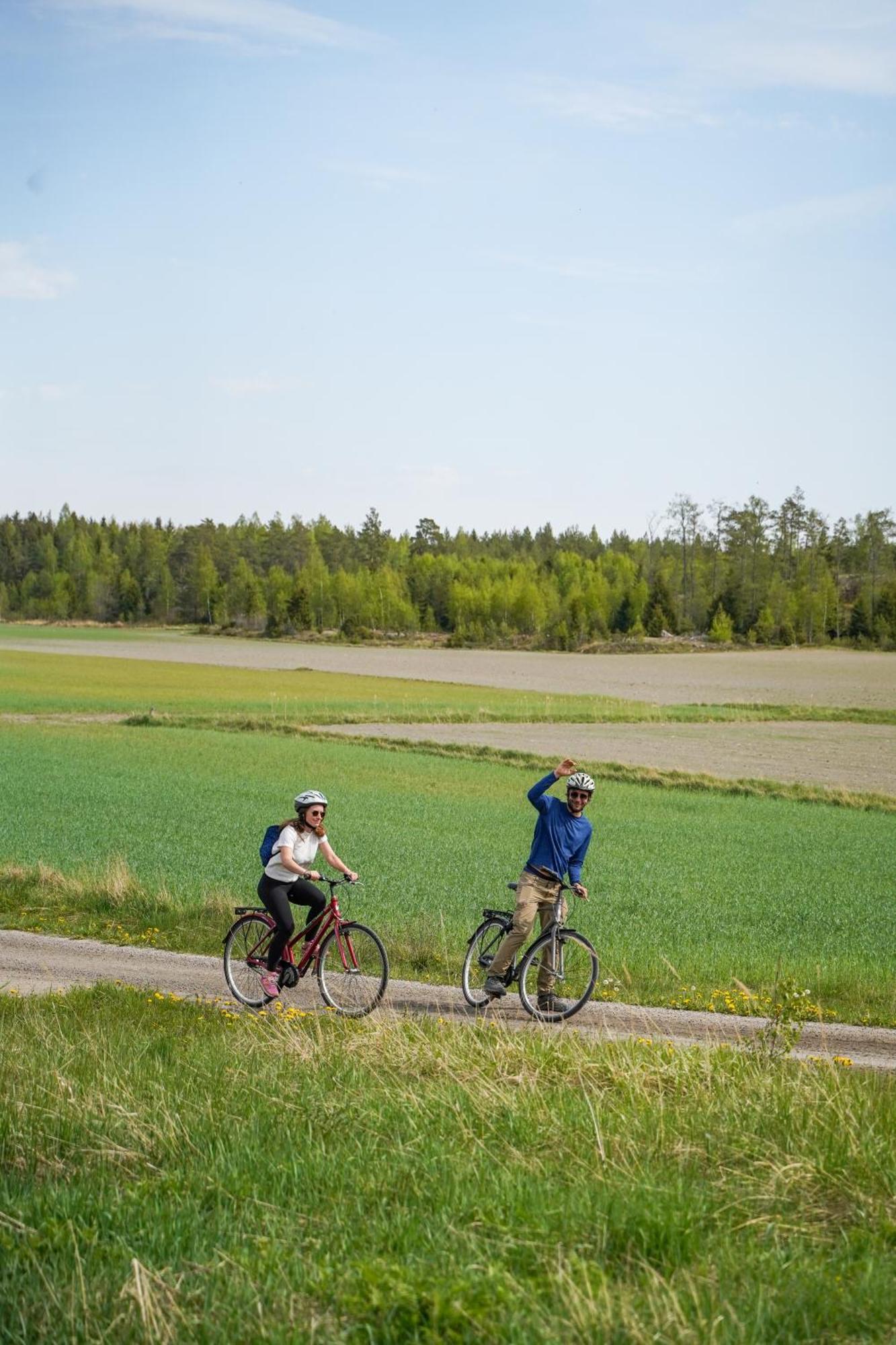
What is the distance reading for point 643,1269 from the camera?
5887mm

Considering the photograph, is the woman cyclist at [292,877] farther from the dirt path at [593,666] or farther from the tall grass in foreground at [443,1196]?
the dirt path at [593,666]

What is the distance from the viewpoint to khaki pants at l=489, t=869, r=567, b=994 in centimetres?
1378

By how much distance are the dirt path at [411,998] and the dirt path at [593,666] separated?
71109 millimetres

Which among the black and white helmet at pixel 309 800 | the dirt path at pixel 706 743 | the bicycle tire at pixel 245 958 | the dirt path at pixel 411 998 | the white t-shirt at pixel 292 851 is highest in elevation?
the black and white helmet at pixel 309 800

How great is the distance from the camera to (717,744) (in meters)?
60.4

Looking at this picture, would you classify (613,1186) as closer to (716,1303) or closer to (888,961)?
(716,1303)

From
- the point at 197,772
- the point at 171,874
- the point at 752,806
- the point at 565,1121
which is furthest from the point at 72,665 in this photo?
the point at 565,1121

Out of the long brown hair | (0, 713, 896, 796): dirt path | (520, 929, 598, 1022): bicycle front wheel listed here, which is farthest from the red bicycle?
(0, 713, 896, 796): dirt path

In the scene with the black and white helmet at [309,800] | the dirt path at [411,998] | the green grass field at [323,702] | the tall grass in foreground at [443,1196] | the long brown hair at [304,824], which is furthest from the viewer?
the green grass field at [323,702]

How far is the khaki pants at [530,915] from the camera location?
45.2 feet

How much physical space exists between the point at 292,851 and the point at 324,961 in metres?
1.25

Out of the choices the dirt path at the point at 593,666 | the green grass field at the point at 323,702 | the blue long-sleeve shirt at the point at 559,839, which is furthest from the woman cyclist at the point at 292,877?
the dirt path at the point at 593,666

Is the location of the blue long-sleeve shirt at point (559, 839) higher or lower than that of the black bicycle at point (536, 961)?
higher

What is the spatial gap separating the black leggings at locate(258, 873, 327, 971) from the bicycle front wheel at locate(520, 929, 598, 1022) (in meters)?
2.24
